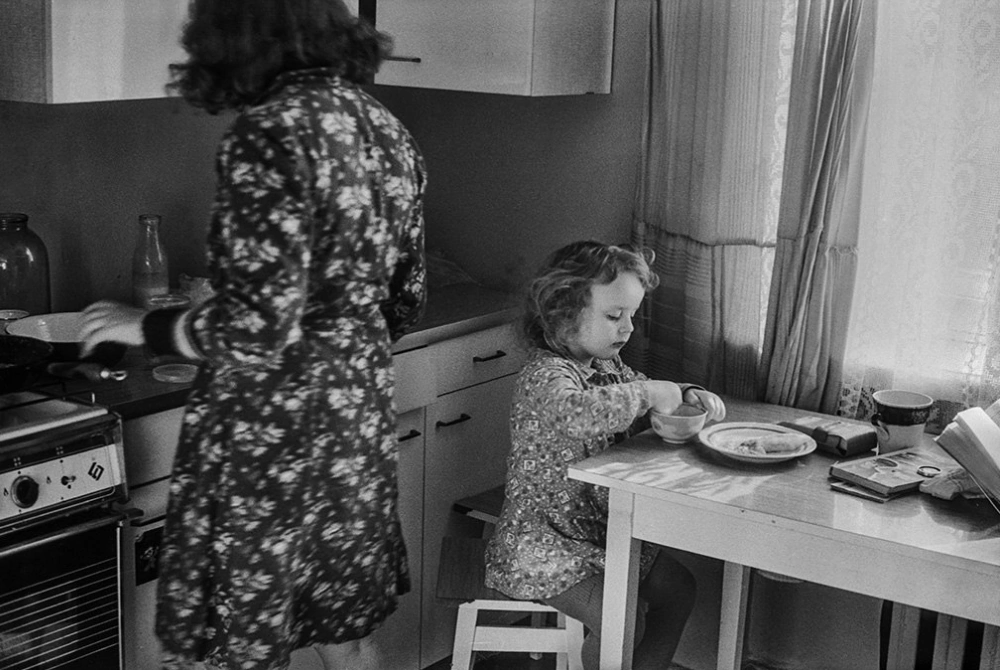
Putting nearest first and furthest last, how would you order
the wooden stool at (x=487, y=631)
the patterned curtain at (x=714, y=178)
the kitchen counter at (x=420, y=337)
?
the kitchen counter at (x=420, y=337) → the wooden stool at (x=487, y=631) → the patterned curtain at (x=714, y=178)

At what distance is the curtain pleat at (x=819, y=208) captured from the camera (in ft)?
8.23

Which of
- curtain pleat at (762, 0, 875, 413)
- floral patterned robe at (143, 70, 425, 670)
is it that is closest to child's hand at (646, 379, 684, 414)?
curtain pleat at (762, 0, 875, 413)

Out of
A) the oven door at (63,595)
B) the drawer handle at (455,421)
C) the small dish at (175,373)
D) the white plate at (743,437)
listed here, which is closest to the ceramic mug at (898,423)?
the white plate at (743,437)

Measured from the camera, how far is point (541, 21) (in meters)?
2.73

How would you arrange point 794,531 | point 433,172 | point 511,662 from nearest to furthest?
point 794,531, point 511,662, point 433,172

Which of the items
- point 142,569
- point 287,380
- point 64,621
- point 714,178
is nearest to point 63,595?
point 64,621

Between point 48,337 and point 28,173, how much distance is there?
0.37m

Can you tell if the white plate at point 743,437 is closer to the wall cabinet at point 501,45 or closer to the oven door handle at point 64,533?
the wall cabinet at point 501,45

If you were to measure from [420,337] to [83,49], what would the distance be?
0.93m

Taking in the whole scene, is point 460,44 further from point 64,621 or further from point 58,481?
point 64,621

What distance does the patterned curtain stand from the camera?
8.67ft

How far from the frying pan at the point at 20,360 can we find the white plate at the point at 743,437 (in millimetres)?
1179

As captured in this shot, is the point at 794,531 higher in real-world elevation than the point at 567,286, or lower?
lower

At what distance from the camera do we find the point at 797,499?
208cm
